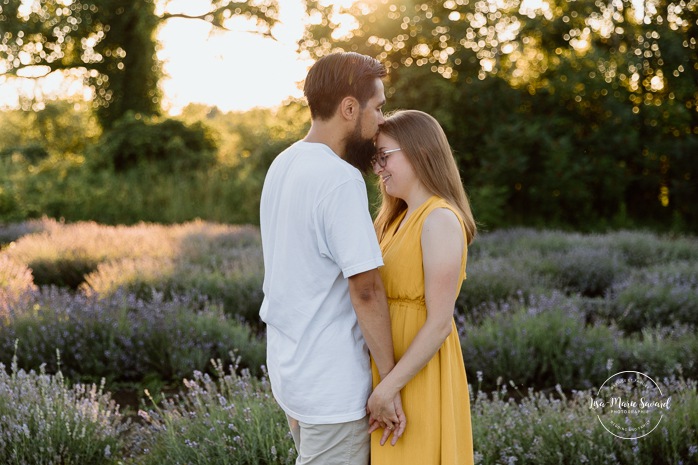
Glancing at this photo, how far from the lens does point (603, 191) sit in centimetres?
1421

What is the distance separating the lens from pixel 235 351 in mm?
5051

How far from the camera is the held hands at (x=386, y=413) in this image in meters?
2.18

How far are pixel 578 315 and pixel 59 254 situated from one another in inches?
235

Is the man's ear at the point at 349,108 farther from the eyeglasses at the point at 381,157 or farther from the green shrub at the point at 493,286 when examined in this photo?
the green shrub at the point at 493,286

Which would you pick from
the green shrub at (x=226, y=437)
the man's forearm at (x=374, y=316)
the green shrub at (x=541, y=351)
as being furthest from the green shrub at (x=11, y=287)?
the man's forearm at (x=374, y=316)

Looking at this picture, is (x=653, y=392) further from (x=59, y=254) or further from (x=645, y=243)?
(x=59, y=254)

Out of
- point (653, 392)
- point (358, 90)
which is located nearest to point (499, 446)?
point (653, 392)

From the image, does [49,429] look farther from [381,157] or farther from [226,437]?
[381,157]

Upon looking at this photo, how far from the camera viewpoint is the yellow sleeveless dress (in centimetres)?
229

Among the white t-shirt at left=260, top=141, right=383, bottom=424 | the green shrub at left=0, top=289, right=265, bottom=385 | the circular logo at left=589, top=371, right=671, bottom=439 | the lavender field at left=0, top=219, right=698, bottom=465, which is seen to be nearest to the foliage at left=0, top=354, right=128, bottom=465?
the lavender field at left=0, top=219, right=698, bottom=465

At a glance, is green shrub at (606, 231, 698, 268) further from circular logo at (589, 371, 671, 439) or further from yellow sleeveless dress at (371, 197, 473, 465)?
yellow sleeveless dress at (371, 197, 473, 465)

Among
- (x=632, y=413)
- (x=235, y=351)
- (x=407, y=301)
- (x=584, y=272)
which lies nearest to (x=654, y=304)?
(x=584, y=272)

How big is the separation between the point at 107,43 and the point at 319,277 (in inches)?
748

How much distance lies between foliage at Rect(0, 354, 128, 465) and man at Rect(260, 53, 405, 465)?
1.66 meters
